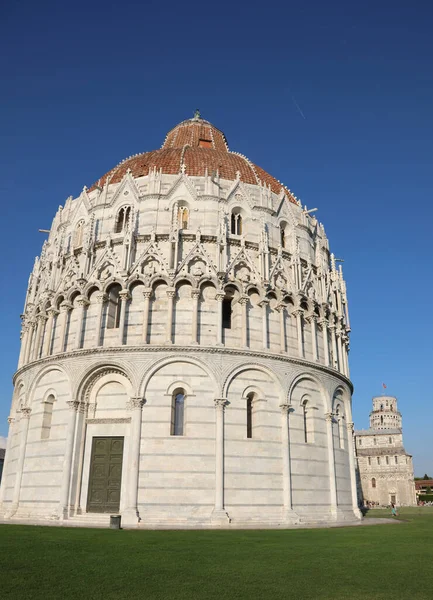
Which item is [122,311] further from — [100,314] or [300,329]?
[300,329]

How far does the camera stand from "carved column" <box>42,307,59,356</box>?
28.1 meters

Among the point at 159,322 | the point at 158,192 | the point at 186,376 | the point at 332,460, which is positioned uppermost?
the point at 158,192

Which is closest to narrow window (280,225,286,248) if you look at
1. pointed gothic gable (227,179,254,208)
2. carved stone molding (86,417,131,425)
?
pointed gothic gable (227,179,254,208)

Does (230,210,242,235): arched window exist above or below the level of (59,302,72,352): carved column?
above

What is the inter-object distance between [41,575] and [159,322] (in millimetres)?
16333

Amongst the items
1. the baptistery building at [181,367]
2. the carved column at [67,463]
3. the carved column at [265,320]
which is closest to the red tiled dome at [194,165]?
the baptistery building at [181,367]

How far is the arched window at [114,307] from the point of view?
89.6 ft

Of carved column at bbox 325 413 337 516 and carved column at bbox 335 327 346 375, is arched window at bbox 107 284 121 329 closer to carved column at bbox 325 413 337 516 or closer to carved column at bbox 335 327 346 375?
carved column at bbox 325 413 337 516

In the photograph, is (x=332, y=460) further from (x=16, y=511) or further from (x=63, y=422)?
(x=16, y=511)

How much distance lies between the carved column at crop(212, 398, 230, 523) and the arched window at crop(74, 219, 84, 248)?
44.6 feet

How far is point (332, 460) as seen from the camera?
89.5 feet

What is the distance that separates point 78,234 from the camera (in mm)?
31578

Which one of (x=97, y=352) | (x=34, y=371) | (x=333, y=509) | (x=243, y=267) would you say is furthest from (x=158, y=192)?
(x=333, y=509)

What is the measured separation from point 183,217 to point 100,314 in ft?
24.4
